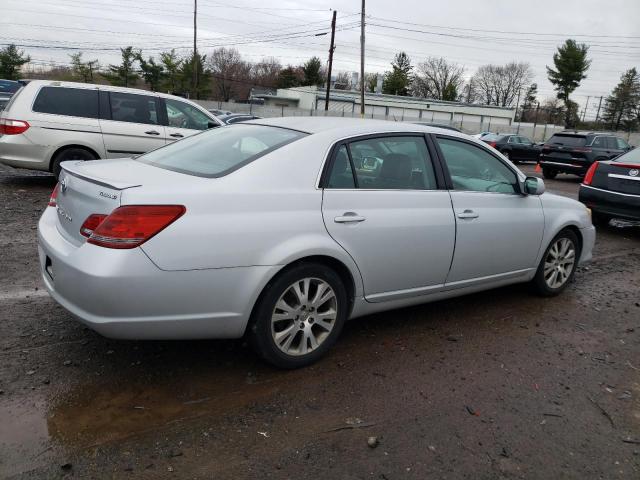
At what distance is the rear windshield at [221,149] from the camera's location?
3.29 metres

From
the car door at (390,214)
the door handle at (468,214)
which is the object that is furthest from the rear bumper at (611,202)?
the car door at (390,214)

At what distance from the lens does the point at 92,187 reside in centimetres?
300

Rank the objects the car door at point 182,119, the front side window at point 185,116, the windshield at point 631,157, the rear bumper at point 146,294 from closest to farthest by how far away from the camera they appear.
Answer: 1. the rear bumper at point 146,294
2. the windshield at point 631,157
3. the car door at point 182,119
4. the front side window at point 185,116

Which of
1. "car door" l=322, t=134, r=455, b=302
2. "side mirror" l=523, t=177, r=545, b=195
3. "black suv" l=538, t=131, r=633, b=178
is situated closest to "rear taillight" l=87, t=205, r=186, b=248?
"car door" l=322, t=134, r=455, b=302

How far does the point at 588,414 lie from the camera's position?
3107 mm

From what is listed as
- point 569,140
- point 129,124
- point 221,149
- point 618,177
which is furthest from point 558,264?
point 569,140

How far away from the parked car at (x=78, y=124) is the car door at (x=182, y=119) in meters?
0.02

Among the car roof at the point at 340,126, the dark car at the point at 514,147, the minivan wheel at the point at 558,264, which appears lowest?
the dark car at the point at 514,147

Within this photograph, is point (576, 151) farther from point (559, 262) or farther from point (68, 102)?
point (68, 102)

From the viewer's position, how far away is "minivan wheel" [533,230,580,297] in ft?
16.1

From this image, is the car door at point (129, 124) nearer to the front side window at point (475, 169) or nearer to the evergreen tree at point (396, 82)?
the front side window at point (475, 169)

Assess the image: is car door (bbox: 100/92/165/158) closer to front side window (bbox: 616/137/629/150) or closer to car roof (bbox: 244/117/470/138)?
car roof (bbox: 244/117/470/138)

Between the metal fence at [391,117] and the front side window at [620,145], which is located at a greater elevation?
the front side window at [620,145]

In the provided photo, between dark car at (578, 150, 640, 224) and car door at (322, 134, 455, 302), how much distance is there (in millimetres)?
5676
